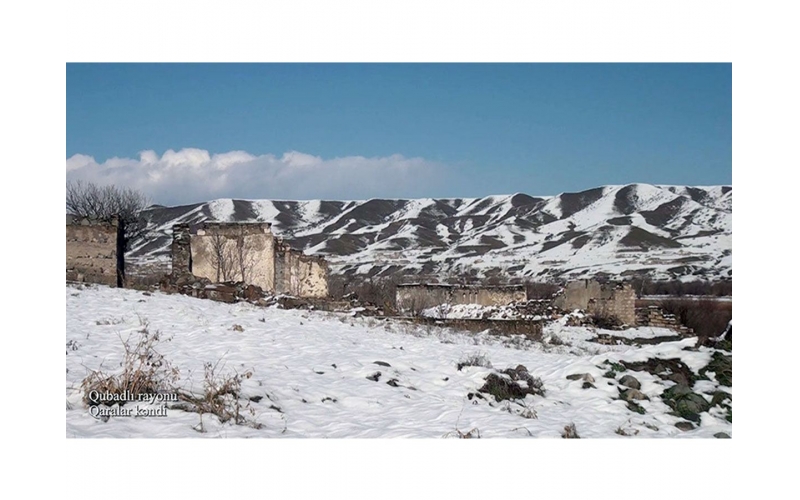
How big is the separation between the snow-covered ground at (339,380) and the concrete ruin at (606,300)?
7.82m

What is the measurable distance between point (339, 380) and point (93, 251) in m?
7.12

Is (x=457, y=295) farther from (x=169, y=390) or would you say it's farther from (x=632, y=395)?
(x=169, y=390)

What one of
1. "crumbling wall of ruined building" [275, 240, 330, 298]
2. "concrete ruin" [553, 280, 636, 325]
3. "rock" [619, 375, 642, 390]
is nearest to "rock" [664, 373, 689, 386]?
"rock" [619, 375, 642, 390]

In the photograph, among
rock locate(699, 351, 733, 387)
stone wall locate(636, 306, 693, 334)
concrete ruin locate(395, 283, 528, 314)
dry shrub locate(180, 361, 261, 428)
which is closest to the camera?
dry shrub locate(180, 361, 261, 428)

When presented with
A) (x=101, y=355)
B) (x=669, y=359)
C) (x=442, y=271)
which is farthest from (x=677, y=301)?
(x=442, y=271)

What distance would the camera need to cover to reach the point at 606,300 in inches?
705

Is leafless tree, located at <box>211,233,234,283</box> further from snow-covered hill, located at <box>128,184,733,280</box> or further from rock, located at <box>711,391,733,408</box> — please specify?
rock, located at <box>711,391,733,408</box>

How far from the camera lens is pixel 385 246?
110ft

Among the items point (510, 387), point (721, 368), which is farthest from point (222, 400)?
point (721, 368)

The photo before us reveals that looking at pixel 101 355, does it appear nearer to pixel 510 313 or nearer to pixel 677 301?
pixel 510 313

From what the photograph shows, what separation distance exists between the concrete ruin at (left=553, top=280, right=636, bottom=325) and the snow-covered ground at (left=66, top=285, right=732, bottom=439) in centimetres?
782

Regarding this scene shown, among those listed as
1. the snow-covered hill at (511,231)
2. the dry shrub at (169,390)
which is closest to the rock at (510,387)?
the dry shrub at (169,390)

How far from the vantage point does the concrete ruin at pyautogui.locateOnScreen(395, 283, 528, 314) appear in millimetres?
22328
